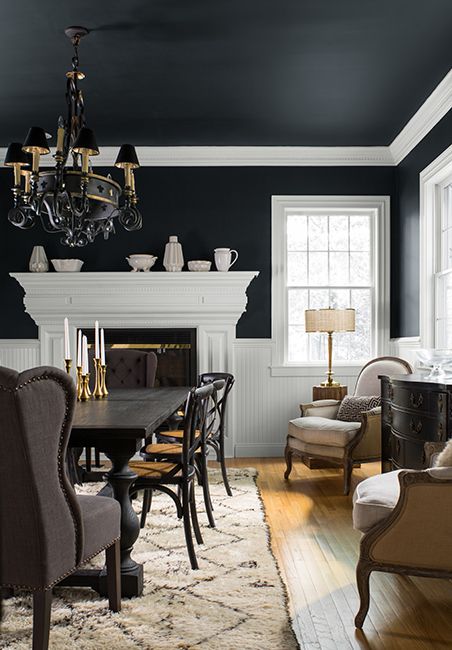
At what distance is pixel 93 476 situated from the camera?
3.65 metres

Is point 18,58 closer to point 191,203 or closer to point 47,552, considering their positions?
point 191,203

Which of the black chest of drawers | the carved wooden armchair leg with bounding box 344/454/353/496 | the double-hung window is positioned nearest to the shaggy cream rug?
the black chest of drawers

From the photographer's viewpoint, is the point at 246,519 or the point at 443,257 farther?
the point at 443,257

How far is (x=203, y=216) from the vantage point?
659cm

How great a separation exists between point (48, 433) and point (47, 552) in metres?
0.37

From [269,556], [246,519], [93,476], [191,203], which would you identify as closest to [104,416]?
[93,476]

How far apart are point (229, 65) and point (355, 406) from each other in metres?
2.74

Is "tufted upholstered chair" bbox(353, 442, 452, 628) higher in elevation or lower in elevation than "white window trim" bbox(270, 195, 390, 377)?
lower

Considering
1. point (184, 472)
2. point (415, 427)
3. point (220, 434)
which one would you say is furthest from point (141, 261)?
point (415, 427)

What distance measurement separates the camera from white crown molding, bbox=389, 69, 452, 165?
15.6ft

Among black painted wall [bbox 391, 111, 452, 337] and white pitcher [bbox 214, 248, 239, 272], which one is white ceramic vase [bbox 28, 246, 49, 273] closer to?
white pitcher [bbox 214, 248, 239, 272]

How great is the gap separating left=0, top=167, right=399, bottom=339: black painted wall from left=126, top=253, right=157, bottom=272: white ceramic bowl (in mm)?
188

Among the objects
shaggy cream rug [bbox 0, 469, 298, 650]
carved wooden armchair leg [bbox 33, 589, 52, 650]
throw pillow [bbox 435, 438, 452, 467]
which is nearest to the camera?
carved wooden armchair leg [bbox 33, 589, 52, 650]

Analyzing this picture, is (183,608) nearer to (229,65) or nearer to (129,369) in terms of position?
(129,369)
